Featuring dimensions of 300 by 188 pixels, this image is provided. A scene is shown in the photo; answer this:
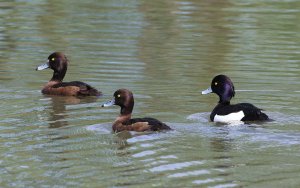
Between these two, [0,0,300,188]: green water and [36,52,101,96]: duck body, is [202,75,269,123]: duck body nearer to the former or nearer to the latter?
[0,0,300,188]: green water

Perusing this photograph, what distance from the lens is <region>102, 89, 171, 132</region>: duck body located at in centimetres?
1406

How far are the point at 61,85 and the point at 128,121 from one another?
3934 mm

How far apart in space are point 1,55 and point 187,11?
8.31 meters

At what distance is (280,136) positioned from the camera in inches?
540

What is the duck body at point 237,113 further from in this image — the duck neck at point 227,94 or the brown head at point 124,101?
the brown head at point 124,101

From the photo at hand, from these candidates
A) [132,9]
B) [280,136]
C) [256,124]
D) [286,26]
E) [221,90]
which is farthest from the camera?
[132,9]

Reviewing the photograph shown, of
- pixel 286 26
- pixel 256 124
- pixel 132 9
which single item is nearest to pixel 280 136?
pixel 256 124

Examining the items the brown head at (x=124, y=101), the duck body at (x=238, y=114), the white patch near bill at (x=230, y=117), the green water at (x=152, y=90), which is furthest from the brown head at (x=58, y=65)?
the white patch near bill at (x=230, y=117)

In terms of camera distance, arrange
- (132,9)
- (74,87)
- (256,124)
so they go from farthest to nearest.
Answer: (132,9) < (74,87) < (256,124)

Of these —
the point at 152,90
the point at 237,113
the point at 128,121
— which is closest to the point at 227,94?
the point at 237,113

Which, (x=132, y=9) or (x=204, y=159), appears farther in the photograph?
(x=132, y=9)

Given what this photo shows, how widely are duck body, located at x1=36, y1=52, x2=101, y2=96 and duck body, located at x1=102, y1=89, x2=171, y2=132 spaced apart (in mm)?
2250

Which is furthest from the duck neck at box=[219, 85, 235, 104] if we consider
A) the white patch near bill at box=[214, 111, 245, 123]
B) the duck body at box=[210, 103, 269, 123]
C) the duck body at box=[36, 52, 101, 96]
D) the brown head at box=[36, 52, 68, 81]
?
the brown head at box=[36, 52, 68, 81]

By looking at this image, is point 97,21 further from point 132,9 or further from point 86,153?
point 86,153
